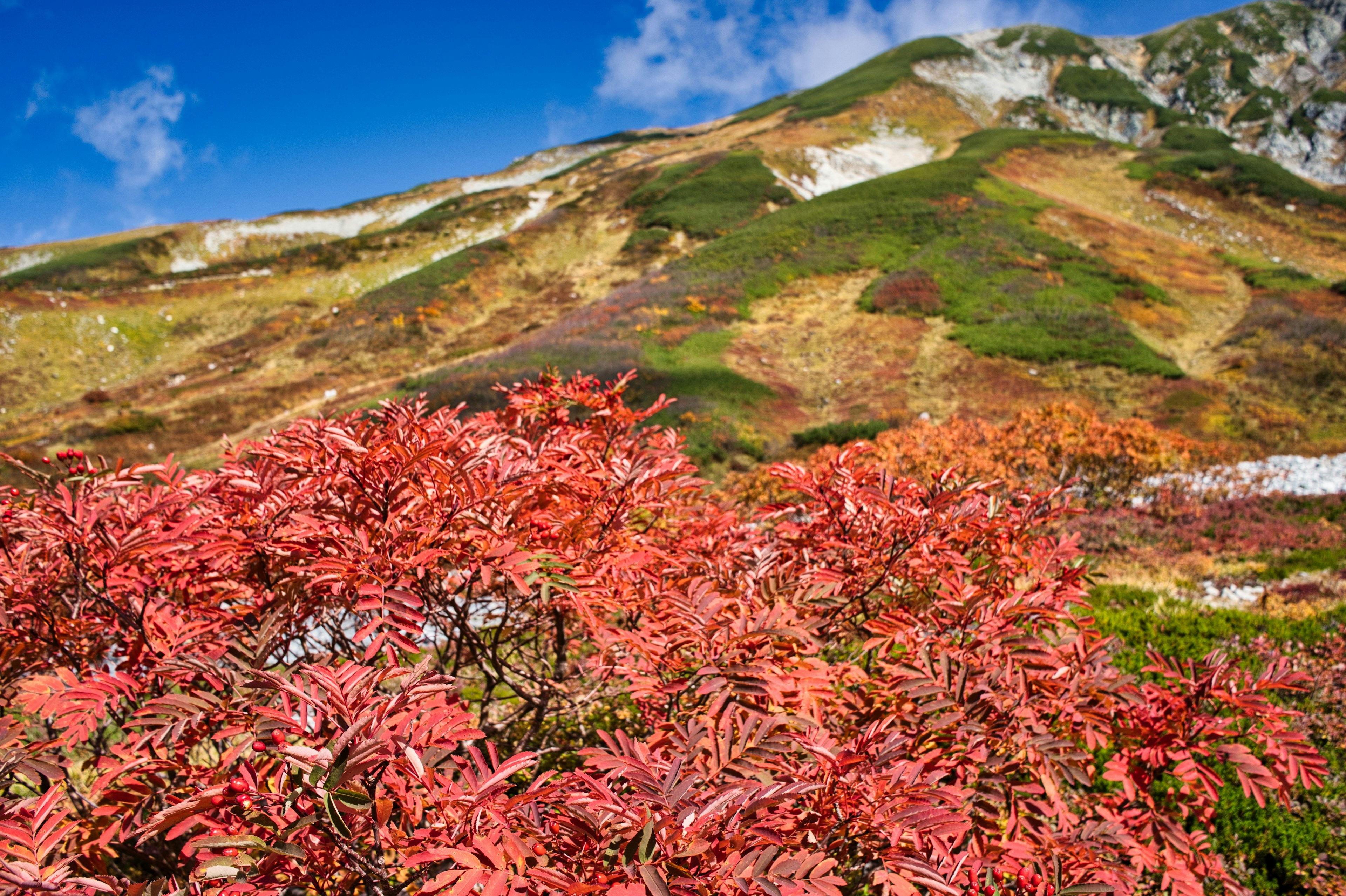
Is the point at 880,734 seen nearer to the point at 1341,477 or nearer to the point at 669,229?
the point at 1341,477

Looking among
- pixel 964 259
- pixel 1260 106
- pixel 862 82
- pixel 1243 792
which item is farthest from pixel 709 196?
pixel 1260 106

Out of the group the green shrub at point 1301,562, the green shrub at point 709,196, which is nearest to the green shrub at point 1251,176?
the green shrub at point 709,196

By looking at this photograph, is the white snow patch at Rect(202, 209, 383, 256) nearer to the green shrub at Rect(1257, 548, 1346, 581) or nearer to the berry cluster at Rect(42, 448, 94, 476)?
the berry cluster at Rect(42, 448, 94, 476)

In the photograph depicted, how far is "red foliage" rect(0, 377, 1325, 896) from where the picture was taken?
1251 mm

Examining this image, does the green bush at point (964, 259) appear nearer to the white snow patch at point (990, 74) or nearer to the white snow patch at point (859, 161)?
the white snow patch at point (859, 161)

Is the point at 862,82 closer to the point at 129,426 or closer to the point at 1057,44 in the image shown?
the point at 1057,44

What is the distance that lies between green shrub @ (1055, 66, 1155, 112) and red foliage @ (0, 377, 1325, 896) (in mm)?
72290

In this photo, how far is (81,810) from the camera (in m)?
2.24

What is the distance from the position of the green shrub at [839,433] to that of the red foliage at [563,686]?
9692 mm

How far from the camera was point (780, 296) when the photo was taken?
22141 millimetres

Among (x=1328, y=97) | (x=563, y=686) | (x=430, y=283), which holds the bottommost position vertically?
(x=563, y=686)

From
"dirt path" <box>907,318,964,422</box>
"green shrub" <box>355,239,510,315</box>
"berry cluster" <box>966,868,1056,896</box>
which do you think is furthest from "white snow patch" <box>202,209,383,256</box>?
"berry cluster" <box>966,868,1056,896</box>

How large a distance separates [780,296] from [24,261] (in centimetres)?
5903

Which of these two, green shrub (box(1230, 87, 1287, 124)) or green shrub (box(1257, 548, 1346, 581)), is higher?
green shrub (box(1230, 87, 1287, 124))
